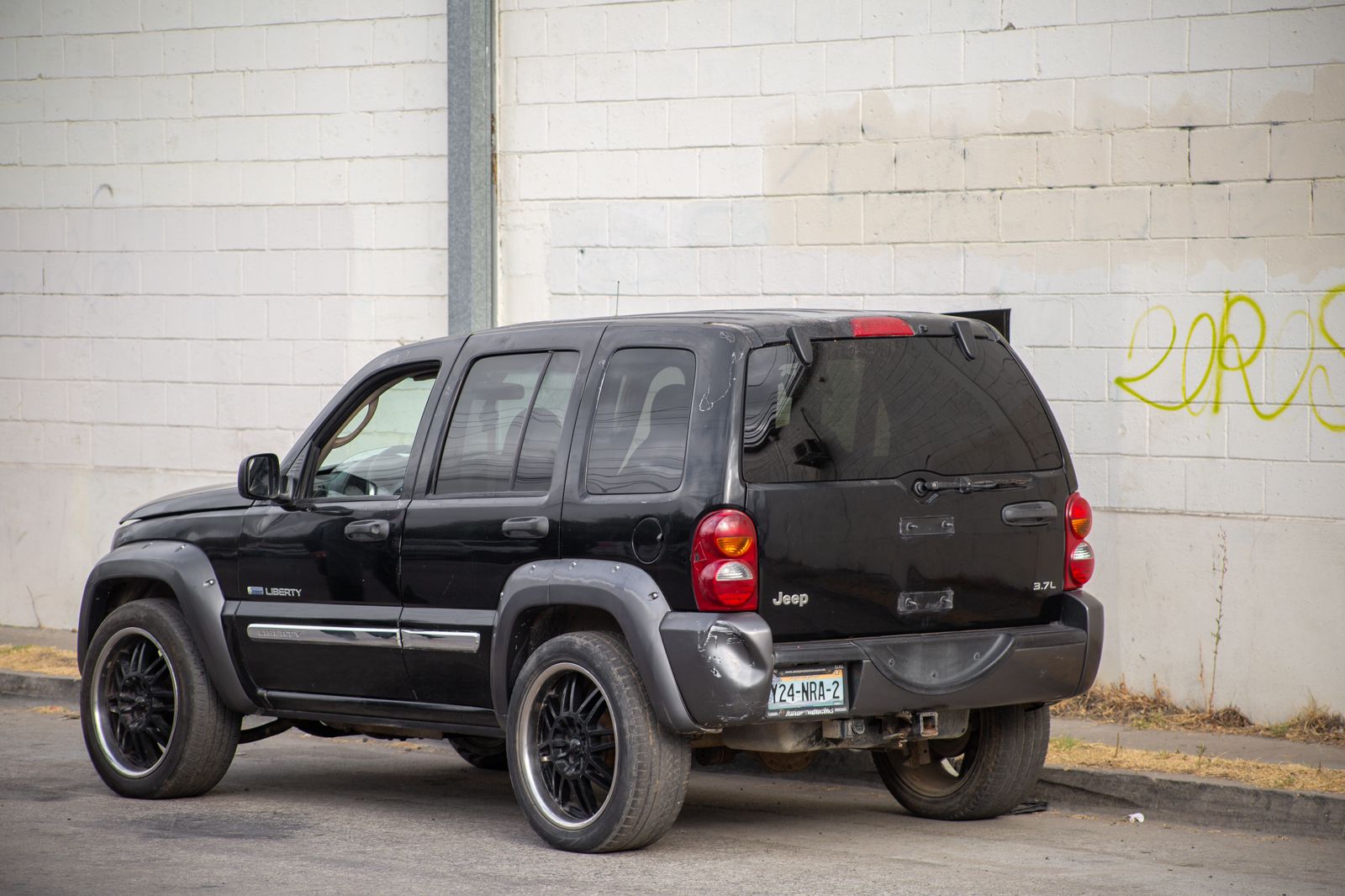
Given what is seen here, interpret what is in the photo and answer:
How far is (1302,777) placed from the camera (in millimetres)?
7496

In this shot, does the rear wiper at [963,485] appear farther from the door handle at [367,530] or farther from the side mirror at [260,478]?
the side mirror at [260,478]

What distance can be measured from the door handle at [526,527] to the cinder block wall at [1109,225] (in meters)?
4.17

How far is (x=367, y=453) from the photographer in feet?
24.6

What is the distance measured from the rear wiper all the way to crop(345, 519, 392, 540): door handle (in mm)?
2095

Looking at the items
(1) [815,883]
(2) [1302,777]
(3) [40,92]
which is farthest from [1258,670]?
(3) [40,92]

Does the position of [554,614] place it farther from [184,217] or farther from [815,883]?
[184,217]

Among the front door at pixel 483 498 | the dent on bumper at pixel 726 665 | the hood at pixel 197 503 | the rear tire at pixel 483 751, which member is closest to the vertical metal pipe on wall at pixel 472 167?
the rear tire at pixel 483 751

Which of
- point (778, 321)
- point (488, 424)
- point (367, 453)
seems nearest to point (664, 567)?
point (778, 321)

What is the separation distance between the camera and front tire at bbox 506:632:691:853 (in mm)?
6199


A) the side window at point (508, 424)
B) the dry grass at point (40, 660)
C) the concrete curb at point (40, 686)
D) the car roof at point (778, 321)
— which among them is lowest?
the concrete curb at point (40, 686)

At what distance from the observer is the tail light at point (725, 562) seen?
19.6ft

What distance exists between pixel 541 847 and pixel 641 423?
1616mm

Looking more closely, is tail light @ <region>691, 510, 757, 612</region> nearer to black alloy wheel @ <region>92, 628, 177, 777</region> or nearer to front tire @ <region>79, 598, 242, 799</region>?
front tire @ <region>79, 598, 242, 799</region>

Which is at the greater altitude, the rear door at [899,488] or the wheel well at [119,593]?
the rear door at [899,488]
